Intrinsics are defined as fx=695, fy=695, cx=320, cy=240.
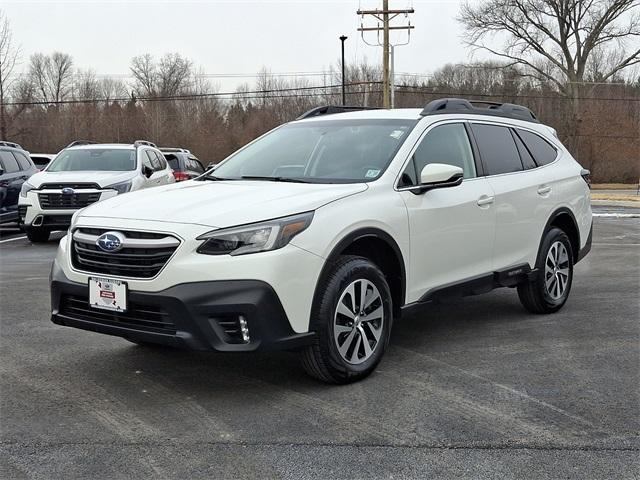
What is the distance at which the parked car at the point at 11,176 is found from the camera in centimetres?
1302

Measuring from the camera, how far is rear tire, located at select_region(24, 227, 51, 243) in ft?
40.5

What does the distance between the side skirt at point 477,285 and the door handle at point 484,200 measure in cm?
56

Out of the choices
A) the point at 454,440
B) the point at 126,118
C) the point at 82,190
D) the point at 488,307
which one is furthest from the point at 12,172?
Result: the point at 126,118

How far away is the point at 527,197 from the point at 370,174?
6.05 ft

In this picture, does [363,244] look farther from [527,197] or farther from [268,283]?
[527,197]

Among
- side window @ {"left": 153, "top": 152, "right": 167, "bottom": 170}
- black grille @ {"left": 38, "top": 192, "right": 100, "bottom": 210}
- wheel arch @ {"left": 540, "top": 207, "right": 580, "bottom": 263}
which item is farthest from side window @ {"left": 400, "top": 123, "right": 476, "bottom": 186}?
side window @ {"left": 153, "top": 152, "right": 167, "bottom": 170}

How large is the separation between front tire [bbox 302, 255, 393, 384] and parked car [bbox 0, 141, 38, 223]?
34.5 ft

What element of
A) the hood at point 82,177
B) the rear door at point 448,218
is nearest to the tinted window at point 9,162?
the hood at point 82,177

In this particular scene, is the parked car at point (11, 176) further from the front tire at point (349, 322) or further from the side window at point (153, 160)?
the front tire at point (349, 322)

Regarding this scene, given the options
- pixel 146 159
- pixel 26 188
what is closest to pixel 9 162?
pixel 26 188

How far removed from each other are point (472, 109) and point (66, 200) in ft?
27.4

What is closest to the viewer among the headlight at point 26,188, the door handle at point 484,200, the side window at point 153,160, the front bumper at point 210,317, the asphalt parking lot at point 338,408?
the asphalt parking lot at point 338,408

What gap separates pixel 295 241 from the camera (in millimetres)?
3896

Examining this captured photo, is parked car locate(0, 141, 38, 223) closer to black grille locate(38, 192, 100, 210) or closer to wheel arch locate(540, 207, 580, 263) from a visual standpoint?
black grille locate(38, 192, 100, 210)
